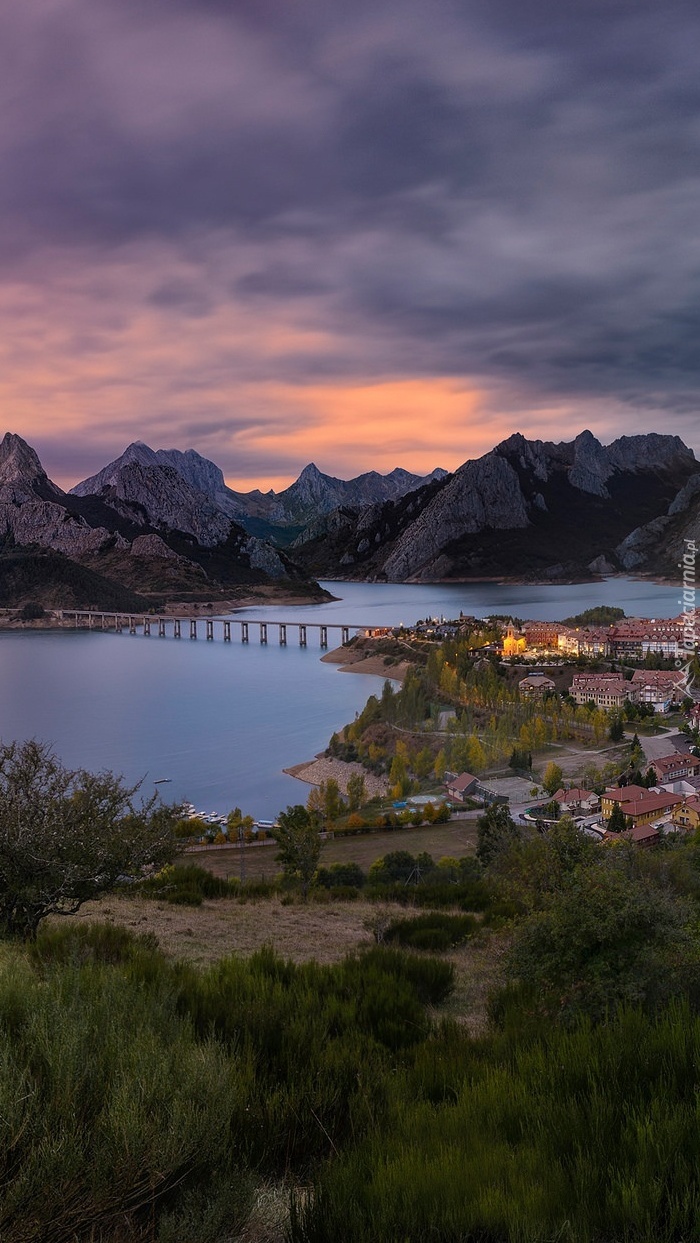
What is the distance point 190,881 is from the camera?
1288 cm

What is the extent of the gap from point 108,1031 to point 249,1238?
95 centimetres

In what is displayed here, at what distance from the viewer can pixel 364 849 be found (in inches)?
1038

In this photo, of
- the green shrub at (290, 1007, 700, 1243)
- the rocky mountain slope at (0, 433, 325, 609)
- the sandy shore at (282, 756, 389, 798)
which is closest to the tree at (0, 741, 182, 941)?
the green shrub at (290, 1007, 700, 1243)

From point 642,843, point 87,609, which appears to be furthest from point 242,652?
point 642,843

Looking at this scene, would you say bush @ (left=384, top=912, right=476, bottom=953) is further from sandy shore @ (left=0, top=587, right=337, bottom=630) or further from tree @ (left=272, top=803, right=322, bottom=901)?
sandy shore @ (left=0, top=587, right=337, bottom=630)

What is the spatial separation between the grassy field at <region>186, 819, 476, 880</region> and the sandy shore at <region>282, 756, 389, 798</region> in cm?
829

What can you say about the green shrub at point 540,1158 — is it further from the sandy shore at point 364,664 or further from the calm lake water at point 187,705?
the sandy shore at point 364,664

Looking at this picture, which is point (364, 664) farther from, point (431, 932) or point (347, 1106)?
point (347, 1106)

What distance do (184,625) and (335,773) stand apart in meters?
92.5

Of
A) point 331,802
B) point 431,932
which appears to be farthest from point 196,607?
point 431,932

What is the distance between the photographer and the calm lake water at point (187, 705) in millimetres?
41312

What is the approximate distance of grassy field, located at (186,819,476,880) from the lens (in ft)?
76.0

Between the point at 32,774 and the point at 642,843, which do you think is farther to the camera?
the point at 642,843

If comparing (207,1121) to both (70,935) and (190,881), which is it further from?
(190,881)
